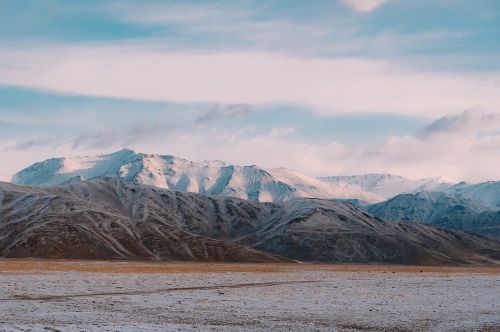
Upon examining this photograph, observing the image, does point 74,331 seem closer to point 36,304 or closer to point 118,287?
point 36,304

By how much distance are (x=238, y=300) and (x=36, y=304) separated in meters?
17.8

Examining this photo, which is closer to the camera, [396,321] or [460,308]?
[396,321]

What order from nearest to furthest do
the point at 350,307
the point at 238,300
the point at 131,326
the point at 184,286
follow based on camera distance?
the point at 131,326
the point at 350,307
the point at 238,300
the point at 184,286

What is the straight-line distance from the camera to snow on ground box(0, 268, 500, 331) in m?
41.7

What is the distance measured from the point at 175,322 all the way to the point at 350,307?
18.5m

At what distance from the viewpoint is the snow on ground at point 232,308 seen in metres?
41.7

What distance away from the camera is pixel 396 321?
1817 inches

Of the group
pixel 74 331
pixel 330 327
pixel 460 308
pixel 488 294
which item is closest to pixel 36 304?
pixel 74 331

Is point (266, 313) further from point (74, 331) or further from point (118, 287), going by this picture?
point (118, 287)

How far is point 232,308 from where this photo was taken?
173 ft

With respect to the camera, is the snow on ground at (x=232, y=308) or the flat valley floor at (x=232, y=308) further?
the snow on ground at (x=232, y=308)

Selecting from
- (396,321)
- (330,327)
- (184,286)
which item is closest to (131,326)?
(330,327)

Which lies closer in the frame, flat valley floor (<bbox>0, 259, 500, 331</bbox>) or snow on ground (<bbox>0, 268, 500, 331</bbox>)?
flat valley floor (<bbox>0, 259, 500, 331</bbox>)

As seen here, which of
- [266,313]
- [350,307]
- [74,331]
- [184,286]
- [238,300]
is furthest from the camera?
[184,286]
